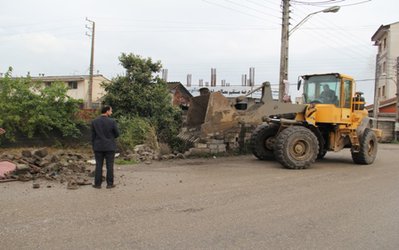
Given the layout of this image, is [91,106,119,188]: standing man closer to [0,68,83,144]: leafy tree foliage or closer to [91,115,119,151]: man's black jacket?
[91,115,119,151]: man's black jacket

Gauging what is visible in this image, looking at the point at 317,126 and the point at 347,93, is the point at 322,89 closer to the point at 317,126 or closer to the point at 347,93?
the point at 347,93

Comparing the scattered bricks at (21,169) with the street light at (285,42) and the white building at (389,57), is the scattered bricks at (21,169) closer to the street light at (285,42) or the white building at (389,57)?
the street light at (285,42)

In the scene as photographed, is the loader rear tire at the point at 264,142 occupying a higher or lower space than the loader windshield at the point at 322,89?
lower

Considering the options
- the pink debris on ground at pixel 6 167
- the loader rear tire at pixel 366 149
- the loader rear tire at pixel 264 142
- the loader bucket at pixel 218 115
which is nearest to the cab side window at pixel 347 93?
the loader rear tire at pixel 366 149

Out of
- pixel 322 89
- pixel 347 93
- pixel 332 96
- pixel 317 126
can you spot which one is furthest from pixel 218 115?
pixel 347 93

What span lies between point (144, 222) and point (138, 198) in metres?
1.52

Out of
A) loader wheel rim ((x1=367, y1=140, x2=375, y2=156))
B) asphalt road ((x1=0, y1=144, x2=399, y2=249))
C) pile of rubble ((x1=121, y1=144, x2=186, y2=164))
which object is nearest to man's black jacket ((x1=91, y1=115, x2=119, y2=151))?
asphalt road ((x1=0, y1=144, x2=399, y2=249))

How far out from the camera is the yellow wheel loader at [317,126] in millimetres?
11109

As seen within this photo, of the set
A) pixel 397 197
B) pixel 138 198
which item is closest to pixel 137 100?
pixel 138 198

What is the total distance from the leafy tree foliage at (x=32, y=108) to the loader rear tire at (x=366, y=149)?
1166 cm

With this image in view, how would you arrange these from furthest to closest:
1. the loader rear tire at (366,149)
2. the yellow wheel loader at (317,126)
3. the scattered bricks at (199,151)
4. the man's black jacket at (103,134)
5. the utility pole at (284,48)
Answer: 1. the utility pole at (284,48)
2. the scattered bricks at (199,151)
3. the loader rear tire at (366,149)
4. the yellow wheel loader at (317,126)
5. the man's black jacket at (103,134)

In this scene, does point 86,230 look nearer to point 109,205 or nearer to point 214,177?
point 109,205

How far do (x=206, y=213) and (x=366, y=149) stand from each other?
8.52 metres

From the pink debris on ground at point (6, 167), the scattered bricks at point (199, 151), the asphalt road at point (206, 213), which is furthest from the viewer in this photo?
the scattered bricks at point (199, 151)
